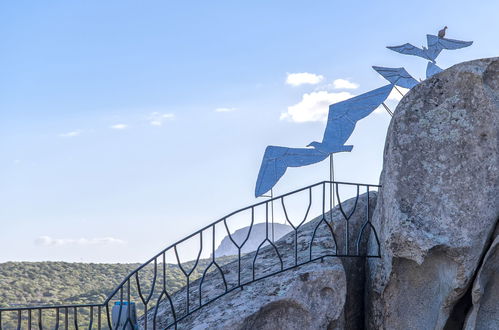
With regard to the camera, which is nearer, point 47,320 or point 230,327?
point 230,327

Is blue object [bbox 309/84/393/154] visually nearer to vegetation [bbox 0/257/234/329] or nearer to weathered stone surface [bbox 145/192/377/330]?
weathered stone surface [bbox 145/192/377/330]

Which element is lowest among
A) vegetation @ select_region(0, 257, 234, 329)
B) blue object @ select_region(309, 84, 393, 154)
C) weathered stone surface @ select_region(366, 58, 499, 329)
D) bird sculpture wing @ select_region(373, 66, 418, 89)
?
vegetation @ select_region(0, 257, 234, 329)

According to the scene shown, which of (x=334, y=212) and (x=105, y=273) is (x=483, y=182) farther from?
(x=105, y=273)

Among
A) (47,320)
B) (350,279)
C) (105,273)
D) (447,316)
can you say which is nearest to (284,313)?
(350,279)

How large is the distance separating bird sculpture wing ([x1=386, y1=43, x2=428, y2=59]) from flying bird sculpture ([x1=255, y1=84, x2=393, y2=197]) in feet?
3.10

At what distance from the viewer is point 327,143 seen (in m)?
11.0

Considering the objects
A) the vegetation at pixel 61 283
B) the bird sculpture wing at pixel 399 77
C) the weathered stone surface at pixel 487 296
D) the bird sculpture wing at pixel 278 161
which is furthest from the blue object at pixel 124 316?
the vegetation at pixel 61 283

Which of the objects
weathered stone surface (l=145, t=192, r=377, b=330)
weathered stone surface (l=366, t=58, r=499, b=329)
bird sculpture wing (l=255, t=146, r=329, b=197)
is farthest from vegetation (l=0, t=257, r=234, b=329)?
weathered stone surface (l=366, t=58, r=499, b=329)

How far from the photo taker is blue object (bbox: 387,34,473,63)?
39.0 ft

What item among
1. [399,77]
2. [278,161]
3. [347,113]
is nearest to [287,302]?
[278,161]

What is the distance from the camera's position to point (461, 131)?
26.9 feet

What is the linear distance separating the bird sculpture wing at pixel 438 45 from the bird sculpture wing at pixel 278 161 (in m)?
2.75

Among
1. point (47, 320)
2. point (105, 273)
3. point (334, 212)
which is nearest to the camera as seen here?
point (334, 212)

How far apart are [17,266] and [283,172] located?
22.0 meters
